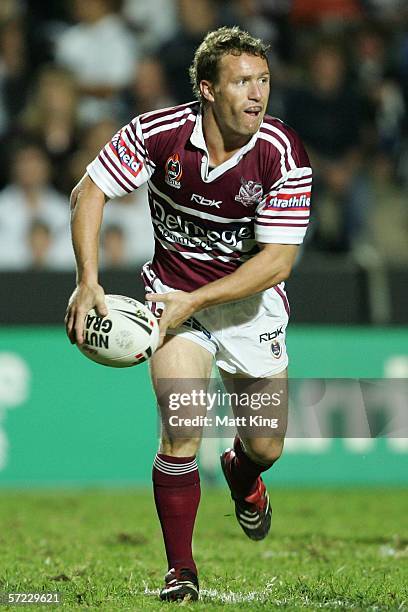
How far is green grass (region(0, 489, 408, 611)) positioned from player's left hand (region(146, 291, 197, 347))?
1255 millimetres

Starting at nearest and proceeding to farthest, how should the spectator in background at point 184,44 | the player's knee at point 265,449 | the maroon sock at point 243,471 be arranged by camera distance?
the player's knee at point 265,449 < the maroon sock at point 243,471 < the spectator in background at point 184,44

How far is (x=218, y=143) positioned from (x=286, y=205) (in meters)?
0.43

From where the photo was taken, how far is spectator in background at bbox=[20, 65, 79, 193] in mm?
11312

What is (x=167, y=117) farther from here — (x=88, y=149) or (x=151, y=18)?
(x=151, y=18)

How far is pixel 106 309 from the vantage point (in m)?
5.33

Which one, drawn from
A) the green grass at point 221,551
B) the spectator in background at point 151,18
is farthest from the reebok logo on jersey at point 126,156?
the spectator in background at point 151,18

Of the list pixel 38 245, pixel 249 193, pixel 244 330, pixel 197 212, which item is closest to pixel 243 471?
pixel 244 330

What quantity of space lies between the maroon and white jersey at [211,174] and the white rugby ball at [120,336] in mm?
648

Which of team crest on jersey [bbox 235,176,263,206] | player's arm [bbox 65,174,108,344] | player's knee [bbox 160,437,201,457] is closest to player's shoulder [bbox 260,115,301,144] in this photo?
team crest on jersey [bbox 235,176,263,206]

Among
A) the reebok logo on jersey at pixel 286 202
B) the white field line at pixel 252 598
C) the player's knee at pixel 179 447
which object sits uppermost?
the reebok logo on jersey at pixel 286 202

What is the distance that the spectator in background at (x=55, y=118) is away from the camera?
1131 cm

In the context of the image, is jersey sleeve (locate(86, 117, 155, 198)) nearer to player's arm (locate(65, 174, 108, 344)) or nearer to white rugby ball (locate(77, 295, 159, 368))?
player's arm (locate(65, 174, 108, 344))

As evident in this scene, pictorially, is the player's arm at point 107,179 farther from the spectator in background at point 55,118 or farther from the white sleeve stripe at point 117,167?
the spectator in background at point 55,118

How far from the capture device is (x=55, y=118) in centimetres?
1156
